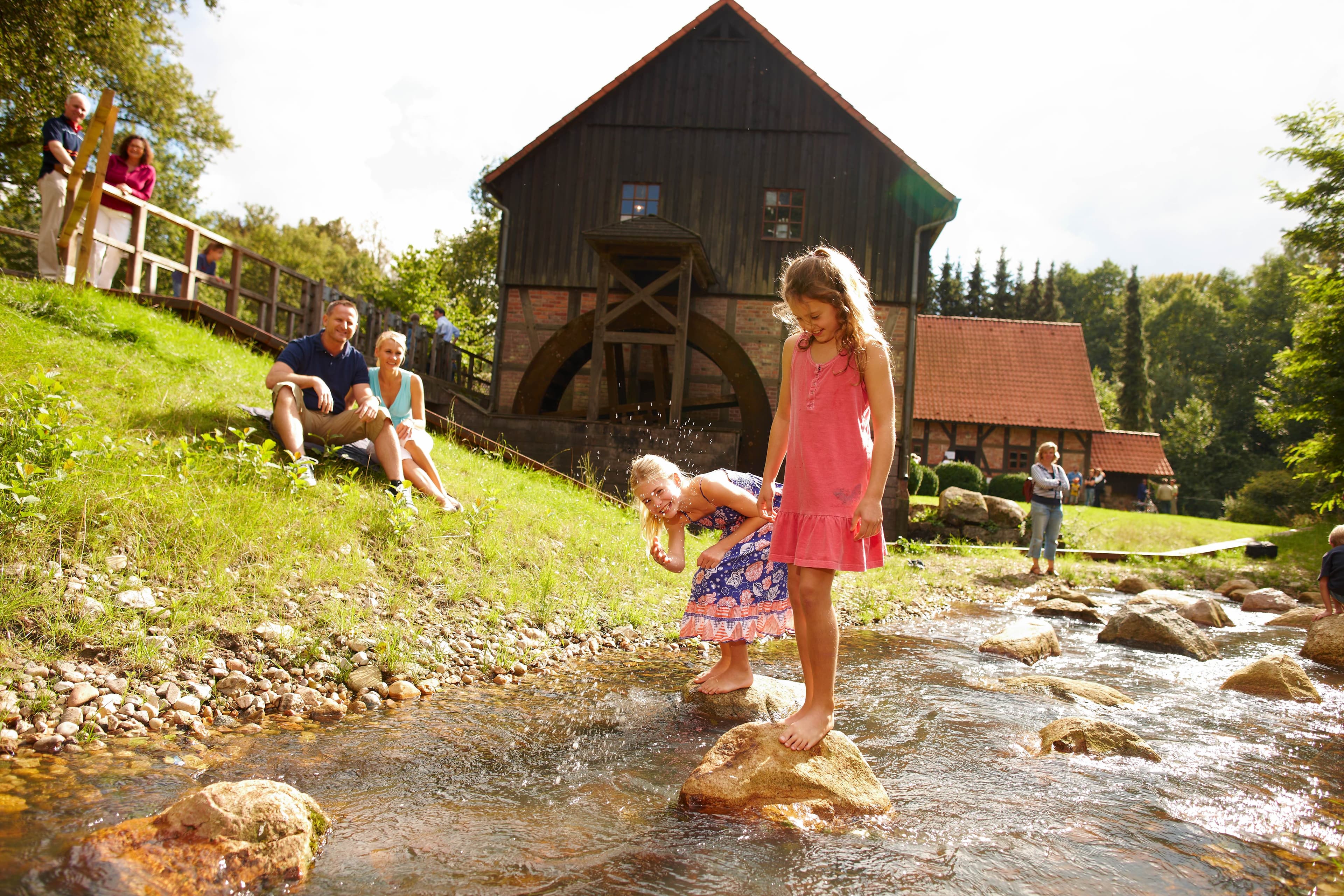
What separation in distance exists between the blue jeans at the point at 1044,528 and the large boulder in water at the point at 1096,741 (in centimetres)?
703

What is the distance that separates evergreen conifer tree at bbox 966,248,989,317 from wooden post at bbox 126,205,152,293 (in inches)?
2337

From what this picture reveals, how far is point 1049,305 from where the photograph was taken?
5647cm

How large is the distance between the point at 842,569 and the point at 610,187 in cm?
1321

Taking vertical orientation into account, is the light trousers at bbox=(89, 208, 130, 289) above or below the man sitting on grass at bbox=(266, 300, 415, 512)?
above

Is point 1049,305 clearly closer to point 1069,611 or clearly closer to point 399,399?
point 1069,611

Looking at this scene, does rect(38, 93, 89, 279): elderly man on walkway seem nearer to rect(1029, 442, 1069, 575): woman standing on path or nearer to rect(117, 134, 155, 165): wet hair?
rect(117, 134, 155, 165): wet hair

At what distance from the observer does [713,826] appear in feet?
7.84

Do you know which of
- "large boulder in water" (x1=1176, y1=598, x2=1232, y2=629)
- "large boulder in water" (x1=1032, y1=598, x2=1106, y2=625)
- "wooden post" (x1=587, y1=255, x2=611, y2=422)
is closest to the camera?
"large boulder in water" (x1=1032, y1=598, x2=1106, y2=625)

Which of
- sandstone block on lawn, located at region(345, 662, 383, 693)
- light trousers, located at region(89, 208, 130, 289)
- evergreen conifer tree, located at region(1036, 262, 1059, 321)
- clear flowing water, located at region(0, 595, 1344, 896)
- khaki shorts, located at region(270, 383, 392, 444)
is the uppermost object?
evergreen conifer tree, located at region(1036, 262, 1059, 321)

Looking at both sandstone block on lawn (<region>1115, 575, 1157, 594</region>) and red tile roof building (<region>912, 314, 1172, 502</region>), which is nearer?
sandstone block on lawn (<region>1115, 575, 1157, 594</region>)

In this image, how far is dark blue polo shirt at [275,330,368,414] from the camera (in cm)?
568

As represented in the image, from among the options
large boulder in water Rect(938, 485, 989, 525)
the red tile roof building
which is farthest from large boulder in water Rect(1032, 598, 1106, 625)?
the red tile roof building

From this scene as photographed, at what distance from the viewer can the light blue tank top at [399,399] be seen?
5.99 meters

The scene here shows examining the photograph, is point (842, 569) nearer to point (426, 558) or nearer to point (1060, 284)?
point (426, 558)
